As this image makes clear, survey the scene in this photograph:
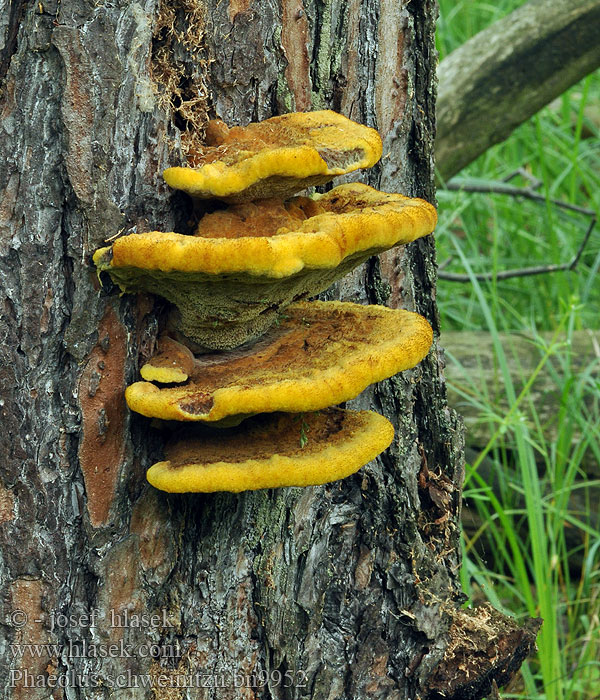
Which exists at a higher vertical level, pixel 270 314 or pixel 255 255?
pixel 255 255

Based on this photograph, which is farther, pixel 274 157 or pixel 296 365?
pixel 296 365

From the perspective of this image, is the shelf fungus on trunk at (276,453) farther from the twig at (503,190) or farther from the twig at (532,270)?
the twig at (503,190)

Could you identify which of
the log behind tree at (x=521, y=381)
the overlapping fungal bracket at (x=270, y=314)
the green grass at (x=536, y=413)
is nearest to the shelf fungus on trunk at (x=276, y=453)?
the overlapping fungal bracket at (x=270, y=314)

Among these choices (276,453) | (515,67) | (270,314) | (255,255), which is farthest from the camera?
(515,67)

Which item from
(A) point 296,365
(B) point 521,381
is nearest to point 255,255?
(A) point 296,365

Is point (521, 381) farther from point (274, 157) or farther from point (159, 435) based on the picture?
point (274, 157)

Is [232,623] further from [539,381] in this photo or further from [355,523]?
[539,381]

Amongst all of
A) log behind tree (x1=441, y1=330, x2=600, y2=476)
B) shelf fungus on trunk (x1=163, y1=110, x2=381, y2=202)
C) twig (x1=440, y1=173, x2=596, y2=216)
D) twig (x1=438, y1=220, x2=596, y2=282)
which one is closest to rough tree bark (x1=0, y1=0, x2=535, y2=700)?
shelf fungus on trunk (x1=163, y1=110, x2=381, y2=202)
